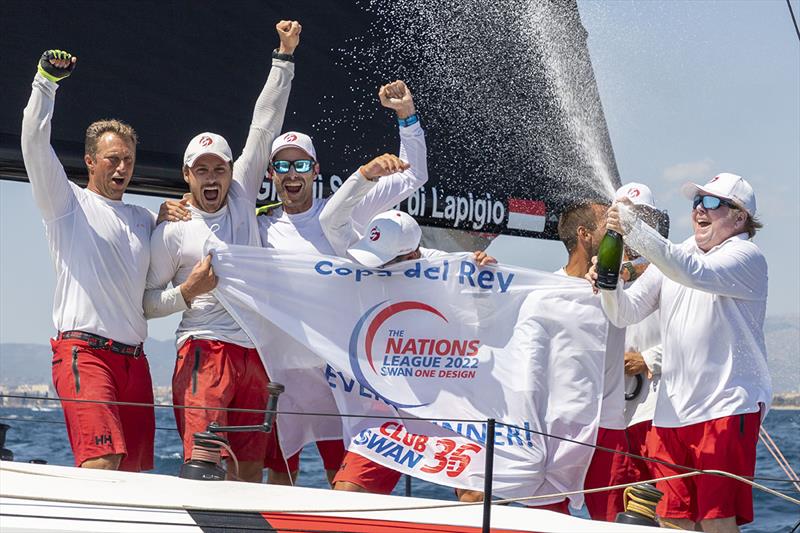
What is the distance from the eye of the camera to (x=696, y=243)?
4.12 m

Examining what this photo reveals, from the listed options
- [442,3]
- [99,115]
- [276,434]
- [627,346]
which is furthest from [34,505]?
[442,3]

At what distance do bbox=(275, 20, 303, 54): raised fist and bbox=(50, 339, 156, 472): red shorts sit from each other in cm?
135

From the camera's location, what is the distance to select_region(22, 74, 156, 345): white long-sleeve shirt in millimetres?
3873

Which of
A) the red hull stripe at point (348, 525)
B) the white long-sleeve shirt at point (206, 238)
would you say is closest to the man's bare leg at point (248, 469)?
the white long-sleeve shirt at point (206, 238)

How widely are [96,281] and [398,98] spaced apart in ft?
4.48

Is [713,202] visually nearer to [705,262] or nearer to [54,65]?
[705,262]

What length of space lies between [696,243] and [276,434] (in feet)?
5.66

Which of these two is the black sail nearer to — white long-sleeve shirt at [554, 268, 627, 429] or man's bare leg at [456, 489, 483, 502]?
white long-sleeve shirt at [554, 268, 627, 429]

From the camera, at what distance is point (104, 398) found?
3809mm

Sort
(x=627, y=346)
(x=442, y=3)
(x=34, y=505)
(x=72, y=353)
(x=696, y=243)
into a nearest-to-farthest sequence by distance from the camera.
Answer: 1. (x=34, y=505)
2. (x=72, y=353)
3. (x=696, y=243)
4. (x=627, y=346)
5. (x=442, y=3)

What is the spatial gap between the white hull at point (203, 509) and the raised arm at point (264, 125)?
4.19 ft

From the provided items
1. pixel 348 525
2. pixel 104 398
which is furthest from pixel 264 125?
pixel 348 525

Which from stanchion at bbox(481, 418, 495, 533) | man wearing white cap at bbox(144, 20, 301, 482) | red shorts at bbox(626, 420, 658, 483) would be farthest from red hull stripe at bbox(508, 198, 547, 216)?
stanchion at bbox(481, 418, 495, 533)

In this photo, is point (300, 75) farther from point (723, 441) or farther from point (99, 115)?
point (723, 441)
